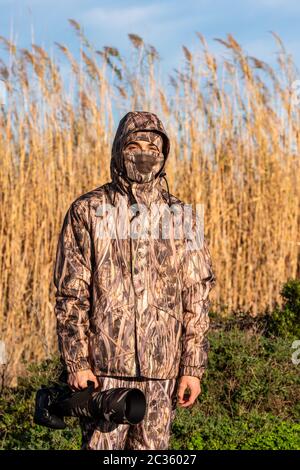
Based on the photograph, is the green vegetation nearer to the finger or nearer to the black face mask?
the finger

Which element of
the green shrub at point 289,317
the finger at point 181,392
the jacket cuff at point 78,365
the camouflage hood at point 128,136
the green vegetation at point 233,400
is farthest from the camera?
the green shrub at point 289,317

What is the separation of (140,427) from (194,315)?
51 centimetres

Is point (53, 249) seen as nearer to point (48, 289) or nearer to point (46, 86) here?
point (48, 289)

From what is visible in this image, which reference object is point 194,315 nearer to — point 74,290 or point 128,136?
point 74,290

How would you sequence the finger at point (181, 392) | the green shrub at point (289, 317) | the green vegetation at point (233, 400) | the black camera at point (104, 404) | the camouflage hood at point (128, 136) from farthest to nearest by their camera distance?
the green shrub at point (289, 317)
the green vegetation at point (233, 400)
the camouflage hood at point (128, 136)
the finger at point (181, 392)
the black camera at point (104, 404)

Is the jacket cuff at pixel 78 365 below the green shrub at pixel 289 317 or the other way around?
the other way around

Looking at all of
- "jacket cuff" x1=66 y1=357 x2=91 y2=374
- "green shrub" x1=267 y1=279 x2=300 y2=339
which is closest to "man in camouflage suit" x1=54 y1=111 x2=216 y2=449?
"jacket cuff" x1=66 y1=357 x2=91 y2=374

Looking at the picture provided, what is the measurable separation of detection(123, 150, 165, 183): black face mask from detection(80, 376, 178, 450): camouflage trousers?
0.84 meters

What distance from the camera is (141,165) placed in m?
4.11

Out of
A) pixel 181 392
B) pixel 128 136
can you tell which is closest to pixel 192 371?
pixel 181 392

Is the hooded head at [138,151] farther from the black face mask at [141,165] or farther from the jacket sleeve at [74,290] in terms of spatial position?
the jacket sleeve at [74,290]

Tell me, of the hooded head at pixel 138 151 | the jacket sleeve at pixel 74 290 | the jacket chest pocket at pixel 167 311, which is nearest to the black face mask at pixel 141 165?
the hooded head at pixel 138 151

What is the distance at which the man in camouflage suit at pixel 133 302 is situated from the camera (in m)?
3.98

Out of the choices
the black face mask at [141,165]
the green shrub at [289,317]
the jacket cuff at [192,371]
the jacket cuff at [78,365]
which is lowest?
the green shrub at [289,317]
